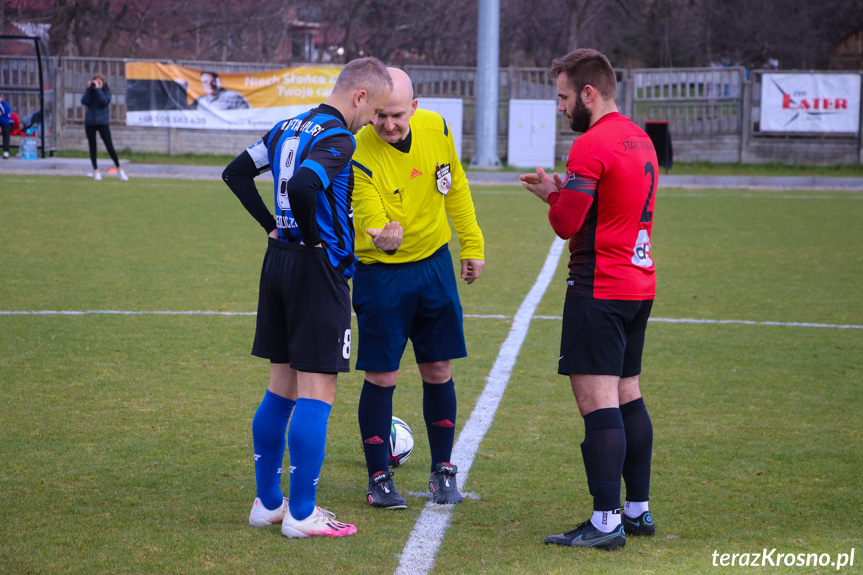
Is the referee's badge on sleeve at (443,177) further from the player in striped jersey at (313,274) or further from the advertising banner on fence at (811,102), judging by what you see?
the advertising banner on fence at (811,102)

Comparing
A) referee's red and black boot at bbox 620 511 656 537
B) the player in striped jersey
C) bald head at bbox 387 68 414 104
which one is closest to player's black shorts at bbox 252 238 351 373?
the player in striped jersey

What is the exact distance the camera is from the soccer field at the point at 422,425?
356 cm

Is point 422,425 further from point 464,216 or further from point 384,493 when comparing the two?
point 464,216

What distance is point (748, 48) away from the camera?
51281mm

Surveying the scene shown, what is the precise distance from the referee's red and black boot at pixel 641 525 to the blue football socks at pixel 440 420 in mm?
918

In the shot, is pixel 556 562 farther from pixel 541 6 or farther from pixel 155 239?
pixel 541 6

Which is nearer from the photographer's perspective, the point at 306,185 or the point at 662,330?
the point at 306,185

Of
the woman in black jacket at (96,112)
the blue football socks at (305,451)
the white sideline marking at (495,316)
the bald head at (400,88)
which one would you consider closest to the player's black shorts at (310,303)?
the blue football socks at (305,451)

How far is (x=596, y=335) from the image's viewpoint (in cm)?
365

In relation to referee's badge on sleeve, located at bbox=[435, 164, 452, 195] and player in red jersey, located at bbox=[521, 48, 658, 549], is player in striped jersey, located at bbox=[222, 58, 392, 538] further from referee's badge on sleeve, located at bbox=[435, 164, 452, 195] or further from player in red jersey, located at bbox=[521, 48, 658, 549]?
player in red jersey, located at bbox=[521, 48, 658, 549]

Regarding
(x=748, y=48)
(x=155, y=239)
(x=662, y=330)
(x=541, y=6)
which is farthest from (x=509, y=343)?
(x=748, y=48)

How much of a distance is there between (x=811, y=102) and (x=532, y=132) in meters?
7.27

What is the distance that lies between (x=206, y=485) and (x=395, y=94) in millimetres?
1997

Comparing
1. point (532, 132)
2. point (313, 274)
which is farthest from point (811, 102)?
point (313, 274)
